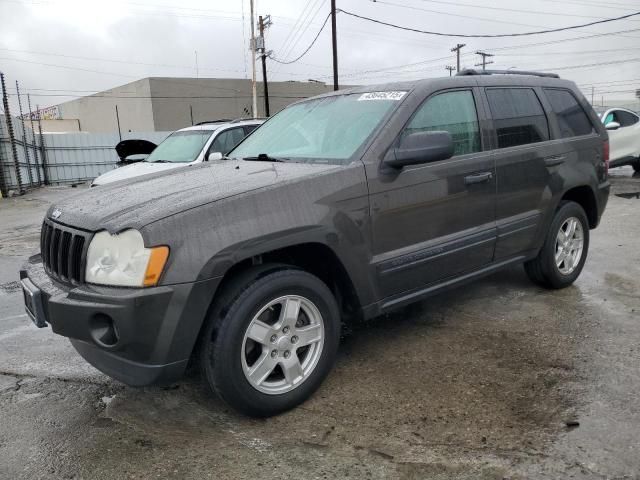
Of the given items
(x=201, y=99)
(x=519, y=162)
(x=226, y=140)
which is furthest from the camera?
(x=201, y=99)

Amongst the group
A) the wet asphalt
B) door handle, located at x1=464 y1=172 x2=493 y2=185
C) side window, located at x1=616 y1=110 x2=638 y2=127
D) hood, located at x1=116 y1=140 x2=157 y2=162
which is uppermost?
side window, located at x1=616 y1=110 x2=638 y2=127

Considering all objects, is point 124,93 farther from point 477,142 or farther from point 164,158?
point 477,142

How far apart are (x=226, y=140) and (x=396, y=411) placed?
6687mm

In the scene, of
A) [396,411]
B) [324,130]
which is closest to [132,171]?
[324,130]

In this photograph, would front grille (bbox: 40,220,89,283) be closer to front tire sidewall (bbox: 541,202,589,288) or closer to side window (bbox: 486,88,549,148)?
side window (bbox: 486,88,549,148)

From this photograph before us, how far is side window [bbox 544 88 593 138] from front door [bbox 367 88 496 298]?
3.49 feet

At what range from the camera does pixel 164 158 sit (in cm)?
901

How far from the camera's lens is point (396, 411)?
9.45 feet

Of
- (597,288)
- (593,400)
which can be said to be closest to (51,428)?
(593,400)

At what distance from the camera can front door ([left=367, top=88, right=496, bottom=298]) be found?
3211mm

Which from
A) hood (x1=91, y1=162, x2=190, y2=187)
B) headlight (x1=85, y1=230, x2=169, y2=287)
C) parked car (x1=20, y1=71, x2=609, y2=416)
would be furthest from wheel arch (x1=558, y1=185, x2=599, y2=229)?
hood (x1=91, y1=162, x2=190, y2=187)

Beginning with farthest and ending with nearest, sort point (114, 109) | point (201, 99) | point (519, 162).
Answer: point (114, 109), point (201, 99), point (519, 162)

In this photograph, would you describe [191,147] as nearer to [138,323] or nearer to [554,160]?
[554,160]

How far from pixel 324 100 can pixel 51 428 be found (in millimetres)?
2735
